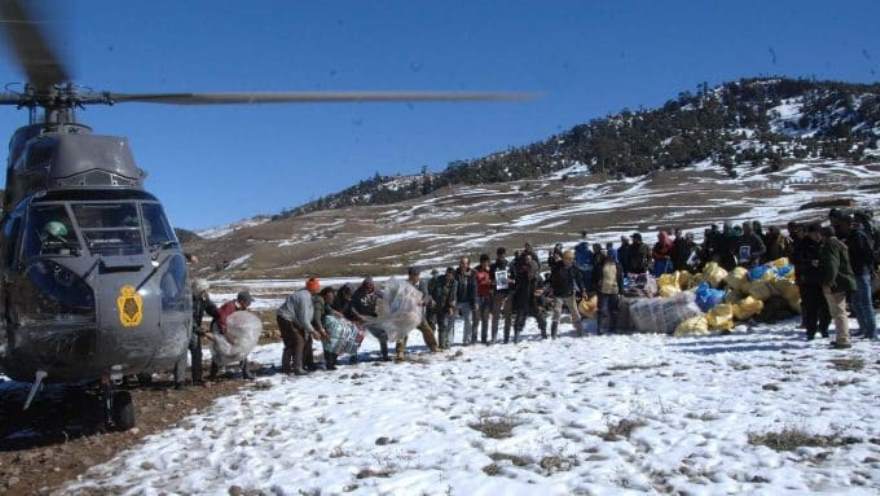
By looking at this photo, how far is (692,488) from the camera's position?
18.6ft

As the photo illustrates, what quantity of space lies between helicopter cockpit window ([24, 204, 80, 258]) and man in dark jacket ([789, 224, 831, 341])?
10530 millimetres

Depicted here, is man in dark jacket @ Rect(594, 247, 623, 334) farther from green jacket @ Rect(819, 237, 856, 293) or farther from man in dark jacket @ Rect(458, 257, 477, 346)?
green jacket @ Rect(819, 237, 856, 293)

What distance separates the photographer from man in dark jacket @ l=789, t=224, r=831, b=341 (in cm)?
1158

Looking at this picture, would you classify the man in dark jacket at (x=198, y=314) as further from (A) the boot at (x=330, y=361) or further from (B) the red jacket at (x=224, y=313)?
(A) the boot at (x=330, y=361)

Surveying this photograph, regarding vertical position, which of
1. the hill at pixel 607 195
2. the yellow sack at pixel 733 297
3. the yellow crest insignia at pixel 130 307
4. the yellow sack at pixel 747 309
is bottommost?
the yellow sack at pixel 747 309

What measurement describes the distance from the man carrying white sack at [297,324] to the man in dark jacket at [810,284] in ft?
26.7

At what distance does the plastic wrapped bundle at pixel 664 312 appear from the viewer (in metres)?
14.4

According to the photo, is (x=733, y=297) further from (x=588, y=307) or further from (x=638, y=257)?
(x=588, y=307)

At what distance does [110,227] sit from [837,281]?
10206 millimetres

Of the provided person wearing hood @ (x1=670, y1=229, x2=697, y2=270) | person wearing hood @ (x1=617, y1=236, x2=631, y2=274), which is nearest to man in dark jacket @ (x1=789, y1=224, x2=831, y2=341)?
person wearing hood @ (x1=617, y1=236, x2=631, y2=274)

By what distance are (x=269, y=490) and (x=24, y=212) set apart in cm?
466

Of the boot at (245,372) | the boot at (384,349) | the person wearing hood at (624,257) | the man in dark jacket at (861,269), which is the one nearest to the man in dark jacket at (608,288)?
the person wearing hood at (624,257)

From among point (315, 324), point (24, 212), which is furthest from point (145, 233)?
point (315, 324)

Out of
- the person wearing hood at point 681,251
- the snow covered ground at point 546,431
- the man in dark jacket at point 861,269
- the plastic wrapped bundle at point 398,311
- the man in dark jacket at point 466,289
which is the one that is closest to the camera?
the snow covered ground at point 546,431
